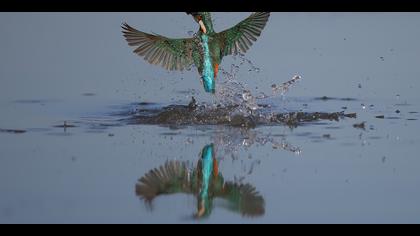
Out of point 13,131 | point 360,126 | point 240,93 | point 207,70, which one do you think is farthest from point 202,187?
point 240,93

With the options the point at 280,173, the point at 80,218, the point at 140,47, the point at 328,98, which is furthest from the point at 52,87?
the point at 80,218

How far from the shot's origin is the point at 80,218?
199 inches

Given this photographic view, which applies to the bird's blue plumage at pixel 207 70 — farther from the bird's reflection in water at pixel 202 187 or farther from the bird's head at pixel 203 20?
the bird's reflection in water at pixel 202 187

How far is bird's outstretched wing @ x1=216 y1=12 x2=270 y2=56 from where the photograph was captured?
8523 mm

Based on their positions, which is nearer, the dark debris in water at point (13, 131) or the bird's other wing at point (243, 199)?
the bird's other wing at point (243, 199)

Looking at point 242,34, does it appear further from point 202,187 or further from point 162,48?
point 202,187

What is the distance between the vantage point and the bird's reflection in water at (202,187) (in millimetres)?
5383

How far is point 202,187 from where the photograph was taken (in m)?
5.82

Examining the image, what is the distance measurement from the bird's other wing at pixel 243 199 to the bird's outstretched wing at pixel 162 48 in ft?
9.28

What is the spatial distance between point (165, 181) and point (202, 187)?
0.24m

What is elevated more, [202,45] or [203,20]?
[203,20]

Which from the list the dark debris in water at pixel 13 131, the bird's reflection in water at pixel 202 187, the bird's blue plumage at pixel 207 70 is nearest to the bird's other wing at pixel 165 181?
the bird's reflection in water at pixel 202 187

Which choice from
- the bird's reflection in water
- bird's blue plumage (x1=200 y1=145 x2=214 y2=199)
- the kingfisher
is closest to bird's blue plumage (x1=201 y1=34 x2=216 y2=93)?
the kingfisher
